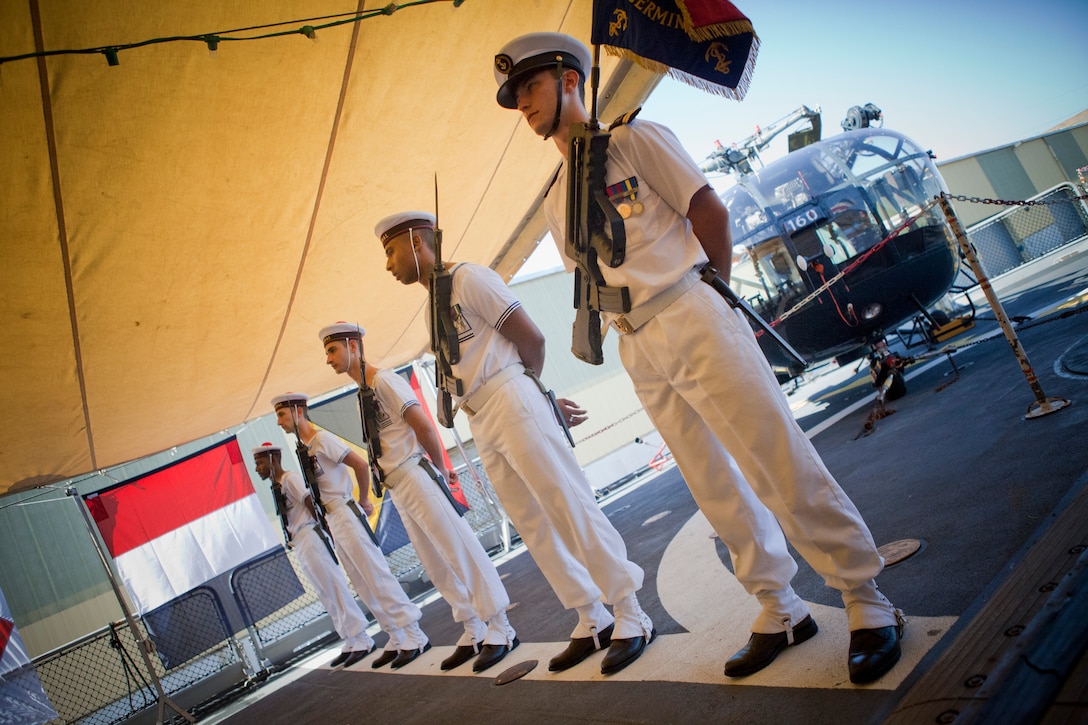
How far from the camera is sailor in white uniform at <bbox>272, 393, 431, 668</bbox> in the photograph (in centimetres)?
482

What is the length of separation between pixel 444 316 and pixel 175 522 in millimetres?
6048

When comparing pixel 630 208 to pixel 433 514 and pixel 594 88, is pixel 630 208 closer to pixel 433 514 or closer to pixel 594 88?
pixel 594 88

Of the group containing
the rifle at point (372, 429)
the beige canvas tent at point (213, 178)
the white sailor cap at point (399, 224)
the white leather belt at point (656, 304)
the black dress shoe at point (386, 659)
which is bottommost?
the black dress shoe at point (386, 659)

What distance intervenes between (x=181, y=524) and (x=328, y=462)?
3481mm

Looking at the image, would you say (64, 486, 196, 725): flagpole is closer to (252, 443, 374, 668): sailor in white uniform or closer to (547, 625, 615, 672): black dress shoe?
(252, 443, 374, 668): sailor in white uniform

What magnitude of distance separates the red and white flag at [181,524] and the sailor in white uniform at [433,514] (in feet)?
14.7

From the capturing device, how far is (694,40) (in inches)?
91.0

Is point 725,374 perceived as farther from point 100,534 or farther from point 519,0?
point 100,534

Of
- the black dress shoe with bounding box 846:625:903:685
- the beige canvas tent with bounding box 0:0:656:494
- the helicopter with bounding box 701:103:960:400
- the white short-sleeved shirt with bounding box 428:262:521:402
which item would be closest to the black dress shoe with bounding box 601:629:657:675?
the black dress shoe with bounding box 846:625:903:685

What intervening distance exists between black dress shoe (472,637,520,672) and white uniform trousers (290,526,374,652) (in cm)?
250

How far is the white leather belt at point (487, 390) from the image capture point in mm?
2996

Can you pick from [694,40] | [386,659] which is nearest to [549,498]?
[694,40]

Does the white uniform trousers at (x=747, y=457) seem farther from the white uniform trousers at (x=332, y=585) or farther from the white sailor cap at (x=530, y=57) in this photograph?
the white uniform trousers at (x=332, y=585)

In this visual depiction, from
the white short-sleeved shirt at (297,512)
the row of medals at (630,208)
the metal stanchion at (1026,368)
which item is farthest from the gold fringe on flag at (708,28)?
the white short-sleeved shirt at (297,512)
